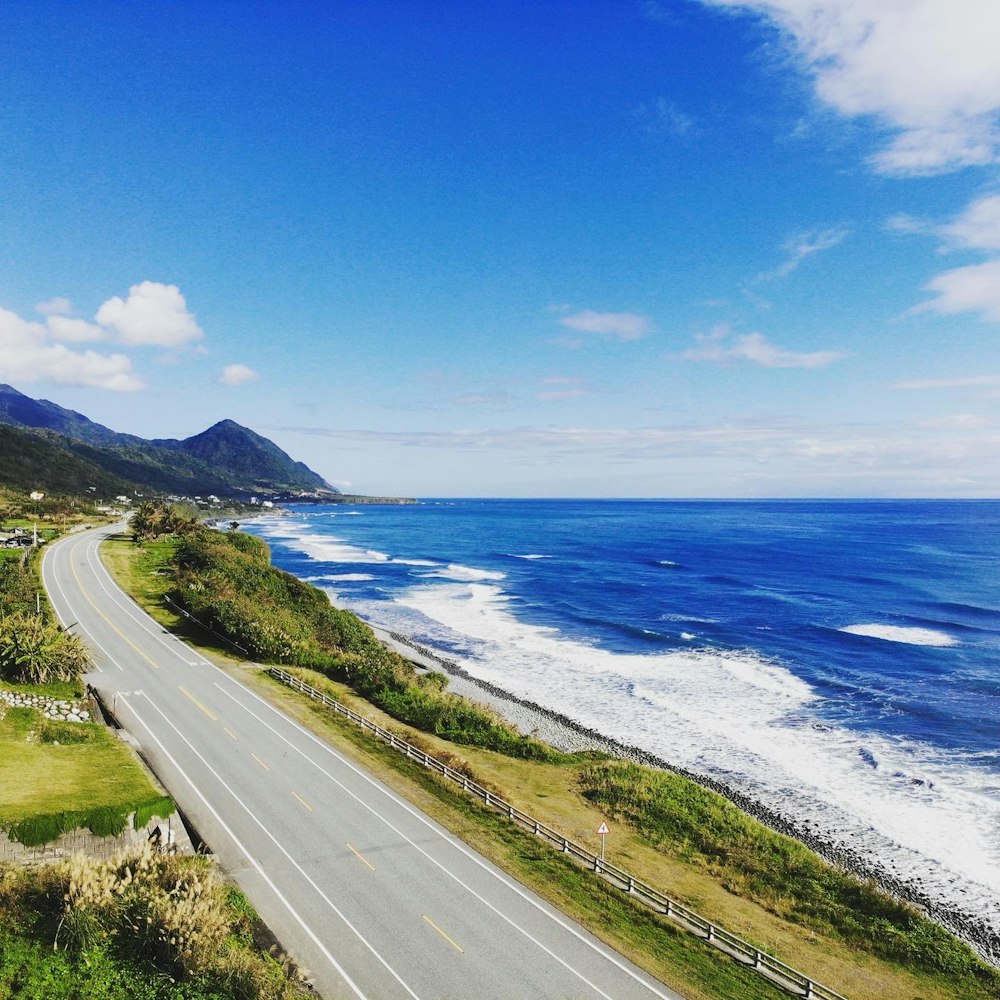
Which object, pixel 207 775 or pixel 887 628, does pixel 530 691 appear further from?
pixel 887 628

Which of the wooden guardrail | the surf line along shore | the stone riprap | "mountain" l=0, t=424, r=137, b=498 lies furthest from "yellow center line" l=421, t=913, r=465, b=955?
"mountain" l=0, t=424, r=137, b=498

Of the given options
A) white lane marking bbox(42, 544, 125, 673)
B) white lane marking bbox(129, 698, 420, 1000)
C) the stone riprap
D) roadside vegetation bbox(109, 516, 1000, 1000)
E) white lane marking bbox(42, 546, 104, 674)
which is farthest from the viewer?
white lane marking bbox(42, 546, 104, 674)

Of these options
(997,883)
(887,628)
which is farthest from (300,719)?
(887,628)

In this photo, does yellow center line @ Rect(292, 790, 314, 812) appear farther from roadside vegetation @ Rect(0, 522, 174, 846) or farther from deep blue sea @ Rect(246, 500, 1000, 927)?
deep blue sea @ Rect(246, 500, 1000, 927)

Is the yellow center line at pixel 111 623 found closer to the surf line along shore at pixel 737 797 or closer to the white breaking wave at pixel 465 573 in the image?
the surf line along shore at pixel 737 797

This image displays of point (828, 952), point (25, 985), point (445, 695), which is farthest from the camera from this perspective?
point (445, 695)

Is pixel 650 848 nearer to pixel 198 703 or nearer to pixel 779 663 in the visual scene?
pixel 198 703

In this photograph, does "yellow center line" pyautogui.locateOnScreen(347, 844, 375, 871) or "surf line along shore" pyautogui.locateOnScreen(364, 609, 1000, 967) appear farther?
"surf line along shore" pyautogui.locateOnScreen(364, 609, 1000, 967)
